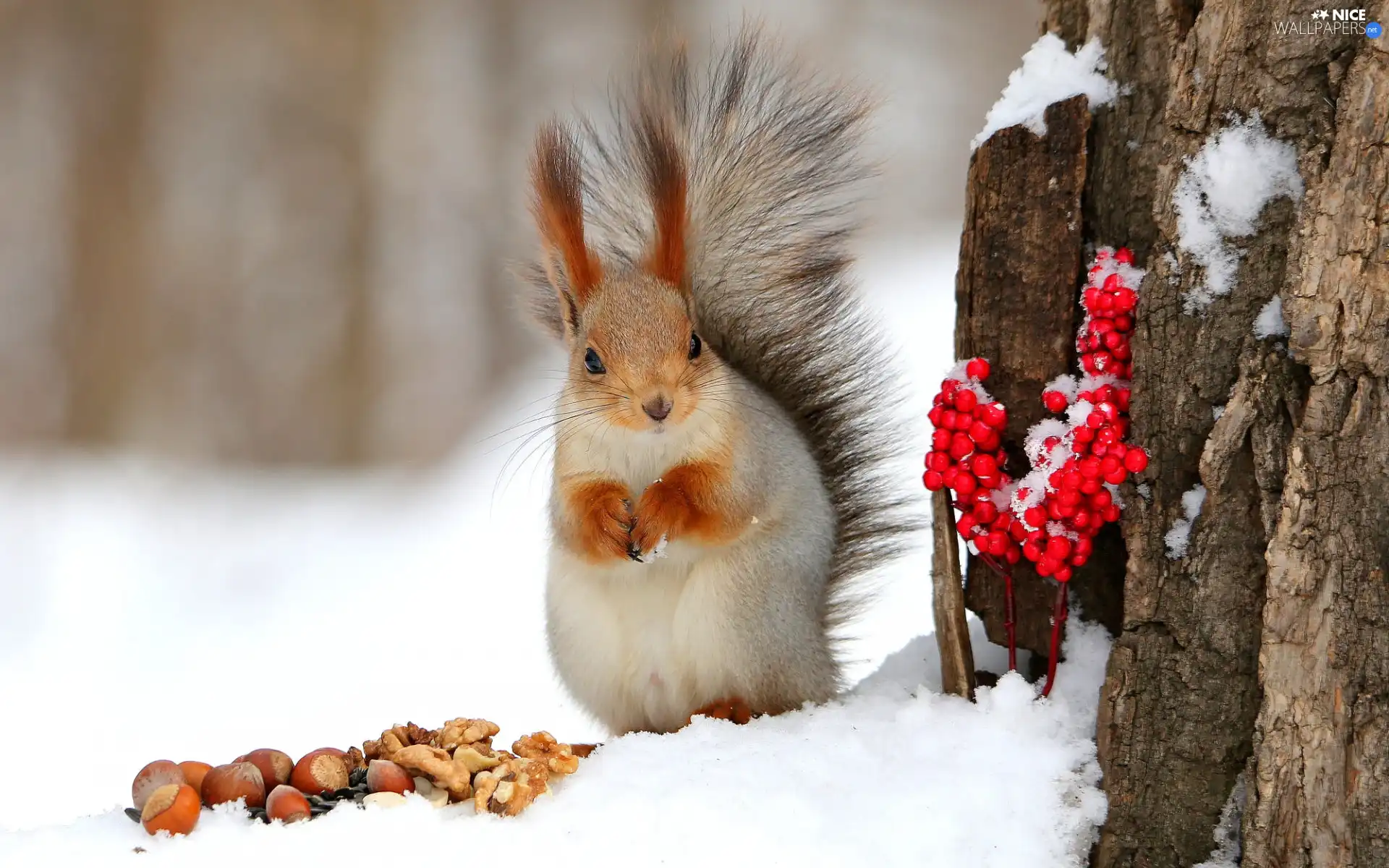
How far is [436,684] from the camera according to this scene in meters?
2.22

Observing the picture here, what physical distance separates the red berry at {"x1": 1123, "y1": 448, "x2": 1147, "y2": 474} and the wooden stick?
23 centimetres

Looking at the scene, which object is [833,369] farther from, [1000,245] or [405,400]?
[405,400]

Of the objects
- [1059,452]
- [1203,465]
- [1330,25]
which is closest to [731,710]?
[1059,452]

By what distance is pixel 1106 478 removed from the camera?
1.03 m

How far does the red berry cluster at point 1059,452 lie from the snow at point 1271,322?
0.39ft

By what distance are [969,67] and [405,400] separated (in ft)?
8.09

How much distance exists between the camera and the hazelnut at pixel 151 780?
1.01m

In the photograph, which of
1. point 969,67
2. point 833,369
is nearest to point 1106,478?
point 833,369

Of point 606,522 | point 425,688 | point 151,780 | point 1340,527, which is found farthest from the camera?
point 425,688

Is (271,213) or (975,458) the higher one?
(271,213)

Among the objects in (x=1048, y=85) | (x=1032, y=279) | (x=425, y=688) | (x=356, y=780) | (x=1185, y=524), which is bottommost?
(x=425, y=688)

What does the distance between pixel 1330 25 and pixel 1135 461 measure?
1.28ft

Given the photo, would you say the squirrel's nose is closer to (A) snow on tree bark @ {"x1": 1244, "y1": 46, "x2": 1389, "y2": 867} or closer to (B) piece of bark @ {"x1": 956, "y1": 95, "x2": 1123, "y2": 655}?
(B) piece of bark @ {"x1": 956, "y1": 95, "x2": 1123, "y2": 655}

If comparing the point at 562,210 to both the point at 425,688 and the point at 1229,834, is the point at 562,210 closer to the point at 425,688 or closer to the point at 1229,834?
the point at 1229,834
